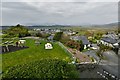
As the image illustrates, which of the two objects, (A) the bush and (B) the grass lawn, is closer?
(A) the bush

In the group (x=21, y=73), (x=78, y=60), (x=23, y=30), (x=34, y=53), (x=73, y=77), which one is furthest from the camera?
(x=23, y=30)

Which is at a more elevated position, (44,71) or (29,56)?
(44,71)

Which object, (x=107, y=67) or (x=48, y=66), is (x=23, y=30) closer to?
(x=107, y=67)

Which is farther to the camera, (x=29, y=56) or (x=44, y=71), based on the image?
(x=29, y=56)

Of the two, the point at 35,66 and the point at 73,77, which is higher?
the point at 35,66

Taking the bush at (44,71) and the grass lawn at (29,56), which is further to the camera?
the grass lawn at (29,56)

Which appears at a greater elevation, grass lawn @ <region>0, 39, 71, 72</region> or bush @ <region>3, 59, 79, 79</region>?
bush @ <region>3, 59, 79, 79</region>

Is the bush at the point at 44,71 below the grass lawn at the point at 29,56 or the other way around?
the other way around

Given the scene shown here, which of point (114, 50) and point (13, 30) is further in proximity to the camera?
point (13, 30)

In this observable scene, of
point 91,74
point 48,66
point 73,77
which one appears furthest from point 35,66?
point 91,74

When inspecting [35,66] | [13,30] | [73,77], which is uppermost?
[13,30]

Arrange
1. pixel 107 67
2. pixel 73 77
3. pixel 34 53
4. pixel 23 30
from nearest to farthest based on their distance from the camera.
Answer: pixel 73 77 → pixel 107 67 → pixel 34 53 → pixel 23 30
